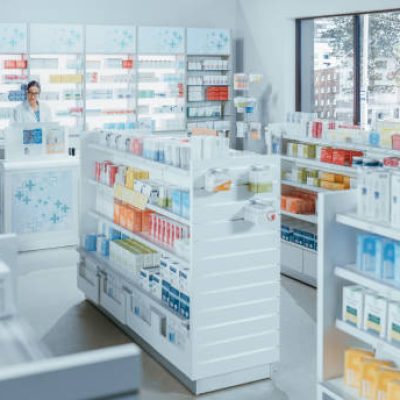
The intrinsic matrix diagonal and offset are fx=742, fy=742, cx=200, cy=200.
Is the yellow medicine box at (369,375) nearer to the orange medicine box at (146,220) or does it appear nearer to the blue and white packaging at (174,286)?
the blue and white packaging at (174,286)

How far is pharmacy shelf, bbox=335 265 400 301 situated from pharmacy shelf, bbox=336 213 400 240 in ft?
0.72

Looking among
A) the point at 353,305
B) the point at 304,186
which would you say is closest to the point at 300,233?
the point at 304,186

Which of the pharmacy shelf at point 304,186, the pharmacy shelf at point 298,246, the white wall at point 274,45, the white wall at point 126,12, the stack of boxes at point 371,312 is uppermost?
the white wall at point 126,12

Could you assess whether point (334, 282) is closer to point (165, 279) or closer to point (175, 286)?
point (175, 286)

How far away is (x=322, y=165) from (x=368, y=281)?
384cm

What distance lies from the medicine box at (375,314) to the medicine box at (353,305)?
0.02 meters

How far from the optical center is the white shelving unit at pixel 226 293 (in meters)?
4.82

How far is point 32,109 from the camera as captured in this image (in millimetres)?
9867

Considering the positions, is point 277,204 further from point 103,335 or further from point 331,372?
point 103,335

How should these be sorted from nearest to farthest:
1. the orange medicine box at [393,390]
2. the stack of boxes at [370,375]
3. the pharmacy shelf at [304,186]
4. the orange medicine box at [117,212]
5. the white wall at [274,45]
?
the orange medicine box at [393,390]
the stack of boxes at [370,375]
the orange medicine box at [117,212]
the pharmacy shelf at [304,186]
the white wall at [274,45]

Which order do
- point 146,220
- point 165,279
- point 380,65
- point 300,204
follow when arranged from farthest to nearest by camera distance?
Result: point 380,65, point 300,204, point 146,220, point 165,279

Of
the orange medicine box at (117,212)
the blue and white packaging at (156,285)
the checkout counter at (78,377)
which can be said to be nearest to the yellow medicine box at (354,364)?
the blue and white packaging at (156,285)

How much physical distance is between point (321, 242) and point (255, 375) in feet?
5.39

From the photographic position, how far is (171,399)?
15.8ft
